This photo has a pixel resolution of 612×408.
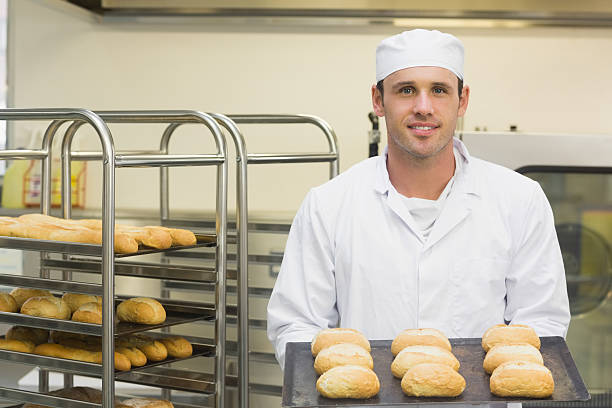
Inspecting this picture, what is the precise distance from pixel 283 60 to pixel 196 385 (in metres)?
1.53

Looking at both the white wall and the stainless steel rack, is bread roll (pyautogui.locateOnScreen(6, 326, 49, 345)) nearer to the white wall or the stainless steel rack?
the stainless steel rack

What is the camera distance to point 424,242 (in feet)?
5.04

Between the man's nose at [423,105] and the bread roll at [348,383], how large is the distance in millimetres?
529

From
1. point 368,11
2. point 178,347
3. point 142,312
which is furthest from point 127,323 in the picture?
point 368,11

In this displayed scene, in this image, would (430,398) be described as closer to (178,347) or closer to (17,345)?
(178,347)

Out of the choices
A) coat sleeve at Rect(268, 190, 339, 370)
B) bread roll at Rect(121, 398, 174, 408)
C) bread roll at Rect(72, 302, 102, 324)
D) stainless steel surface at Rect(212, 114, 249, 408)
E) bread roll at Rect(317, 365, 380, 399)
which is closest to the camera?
bread roll at Rect(317, 365, 380, 399)

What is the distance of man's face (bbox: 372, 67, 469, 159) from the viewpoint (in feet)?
4.82

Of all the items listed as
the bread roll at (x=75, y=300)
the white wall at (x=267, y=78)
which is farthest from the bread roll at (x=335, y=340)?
the white wall at (x=267, y=78)

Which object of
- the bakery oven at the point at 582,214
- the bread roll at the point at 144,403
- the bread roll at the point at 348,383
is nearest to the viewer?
the bread roll at the point at 348,383

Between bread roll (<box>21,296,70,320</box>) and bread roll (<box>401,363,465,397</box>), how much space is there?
36.9 inches

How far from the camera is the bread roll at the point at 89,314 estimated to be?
1.70 m

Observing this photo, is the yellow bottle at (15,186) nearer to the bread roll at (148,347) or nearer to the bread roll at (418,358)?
the bread roll at (148,347)

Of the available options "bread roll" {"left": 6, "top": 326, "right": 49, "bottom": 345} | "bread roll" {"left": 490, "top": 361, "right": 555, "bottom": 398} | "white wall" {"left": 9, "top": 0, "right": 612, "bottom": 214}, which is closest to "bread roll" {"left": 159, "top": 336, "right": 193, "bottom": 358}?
"bread roll" {"left": 6, "top": 326, "right": 49, "bottom": 345}

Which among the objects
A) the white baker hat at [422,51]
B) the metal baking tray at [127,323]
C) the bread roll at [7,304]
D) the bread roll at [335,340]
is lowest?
the metal baking tray at [127,323]
